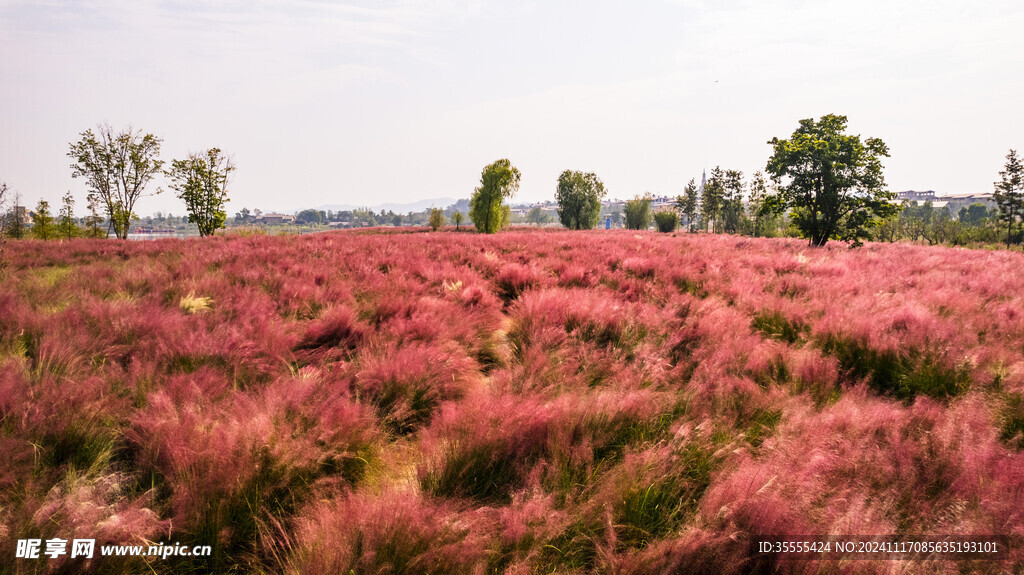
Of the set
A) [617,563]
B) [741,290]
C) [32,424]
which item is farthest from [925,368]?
[32,424]

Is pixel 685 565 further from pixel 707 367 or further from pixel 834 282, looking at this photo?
pixel 834 282

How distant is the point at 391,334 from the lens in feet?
12.8

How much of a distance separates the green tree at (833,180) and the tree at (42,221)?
77.3 meters

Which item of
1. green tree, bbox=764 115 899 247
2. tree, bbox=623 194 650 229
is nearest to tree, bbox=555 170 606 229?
tree, bbox=623 194 650 229

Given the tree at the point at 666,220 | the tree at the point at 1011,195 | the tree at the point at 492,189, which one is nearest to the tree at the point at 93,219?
the tree at the point at 492,189

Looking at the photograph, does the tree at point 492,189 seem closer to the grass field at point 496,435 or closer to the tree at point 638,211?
the tree at point 638,211

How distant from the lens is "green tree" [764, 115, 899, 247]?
20562mm

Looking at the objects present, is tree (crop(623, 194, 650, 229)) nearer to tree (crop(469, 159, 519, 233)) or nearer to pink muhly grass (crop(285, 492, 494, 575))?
tree (crop(469, 159, 519, 233))

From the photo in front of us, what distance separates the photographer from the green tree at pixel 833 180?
20.6 m

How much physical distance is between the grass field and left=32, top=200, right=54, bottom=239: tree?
68163 millimetres

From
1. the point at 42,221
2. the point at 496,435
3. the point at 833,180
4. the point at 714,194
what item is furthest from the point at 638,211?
the point at 42,221

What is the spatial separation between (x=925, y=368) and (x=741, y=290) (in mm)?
3078

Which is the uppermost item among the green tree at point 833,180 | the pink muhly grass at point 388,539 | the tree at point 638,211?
the tree at point 638,211

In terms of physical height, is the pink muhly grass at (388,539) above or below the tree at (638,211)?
below
